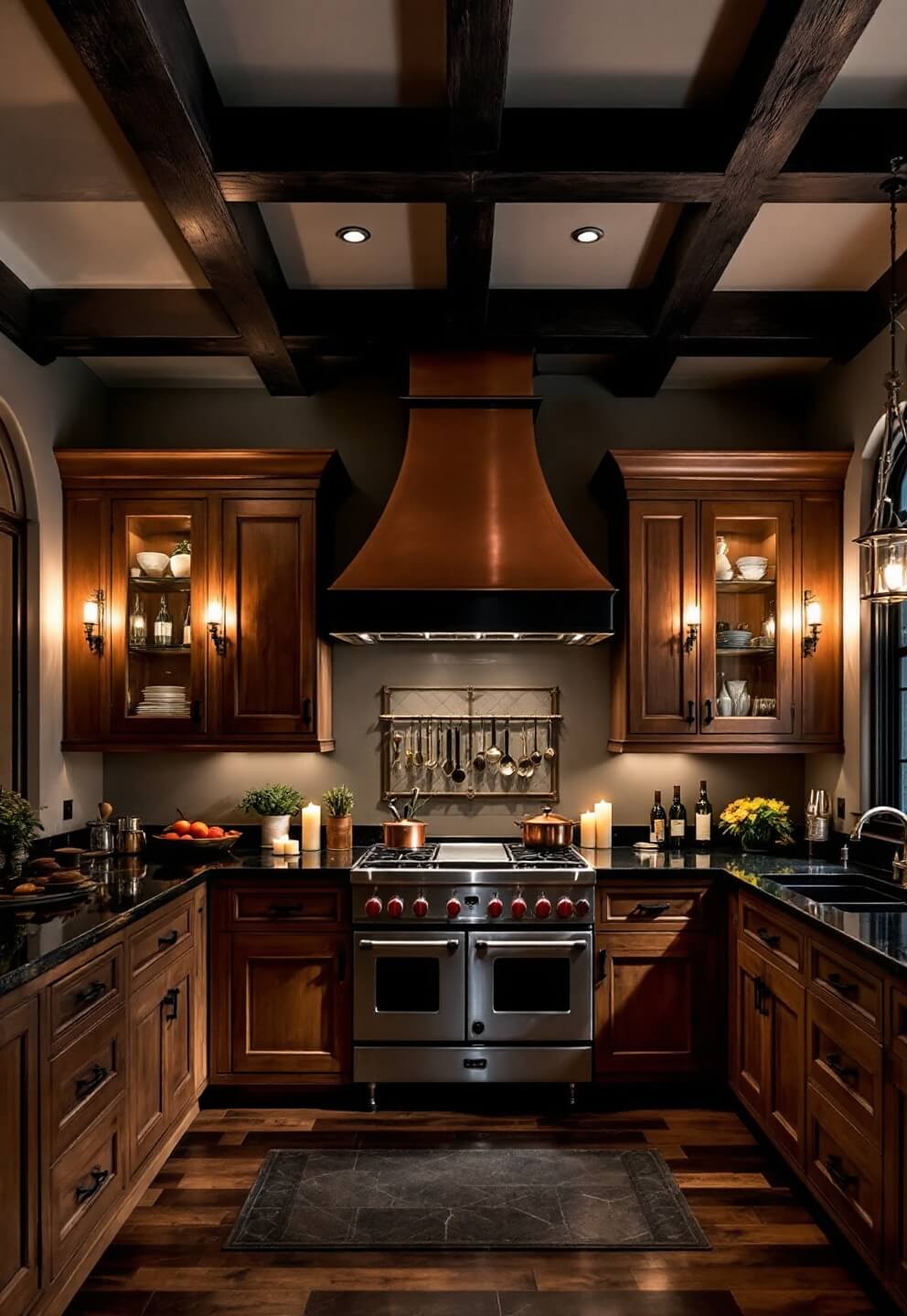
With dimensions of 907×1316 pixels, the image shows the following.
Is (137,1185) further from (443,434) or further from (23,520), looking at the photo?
(443,434)

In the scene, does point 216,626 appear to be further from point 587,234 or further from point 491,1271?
point 491,1271

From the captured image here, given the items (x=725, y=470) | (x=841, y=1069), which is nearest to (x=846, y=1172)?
(x=841, y=1069)

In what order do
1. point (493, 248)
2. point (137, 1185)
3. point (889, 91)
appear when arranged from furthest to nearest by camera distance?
point (493, 248) < point (137, 1185) < point (889, 91)

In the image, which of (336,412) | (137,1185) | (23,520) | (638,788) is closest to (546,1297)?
(137,1185)

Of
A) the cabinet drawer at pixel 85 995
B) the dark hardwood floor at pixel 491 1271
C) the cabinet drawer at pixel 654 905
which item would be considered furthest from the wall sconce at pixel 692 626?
the cabinet drawer at pixel 85 995

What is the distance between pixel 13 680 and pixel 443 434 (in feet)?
6.37

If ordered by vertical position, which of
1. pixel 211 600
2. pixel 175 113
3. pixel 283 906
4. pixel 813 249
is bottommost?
pixel 283 906

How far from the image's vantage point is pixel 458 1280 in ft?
8.65

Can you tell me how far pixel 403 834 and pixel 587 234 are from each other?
240 centimetres

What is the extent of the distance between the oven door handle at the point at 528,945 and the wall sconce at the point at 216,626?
1.58m

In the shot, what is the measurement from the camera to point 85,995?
101 inches

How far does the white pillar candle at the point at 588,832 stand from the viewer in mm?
4266

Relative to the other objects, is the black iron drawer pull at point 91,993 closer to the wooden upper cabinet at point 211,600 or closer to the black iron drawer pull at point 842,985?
the wooden upper cabinet at point 211,600

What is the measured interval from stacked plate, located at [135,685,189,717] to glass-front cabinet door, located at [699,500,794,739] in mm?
2172
